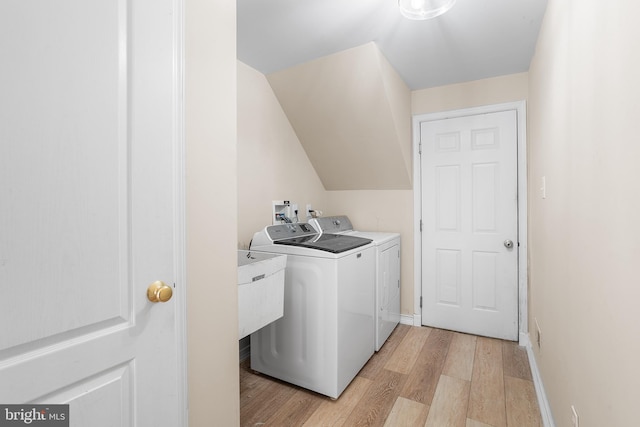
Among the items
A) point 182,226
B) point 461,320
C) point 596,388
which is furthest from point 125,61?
point 461,320

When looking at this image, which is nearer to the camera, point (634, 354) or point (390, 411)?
point (634, 354)

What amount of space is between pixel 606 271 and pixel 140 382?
4.63 feet

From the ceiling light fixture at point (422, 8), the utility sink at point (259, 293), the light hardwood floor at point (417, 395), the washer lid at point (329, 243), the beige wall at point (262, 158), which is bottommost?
the light hardwood floor at point (417, 395)

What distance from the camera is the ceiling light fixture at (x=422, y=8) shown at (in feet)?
5.22

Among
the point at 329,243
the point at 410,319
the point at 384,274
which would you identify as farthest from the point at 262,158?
the point at 410,319

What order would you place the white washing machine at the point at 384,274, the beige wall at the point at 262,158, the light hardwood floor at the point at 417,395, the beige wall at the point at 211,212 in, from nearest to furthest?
1. the beige wall at the point at 211,212
2. the light hardwood floor at the point at 417,395
3. the beige wall at the point at 262,158
4. the white washing machine at the point at 384,274

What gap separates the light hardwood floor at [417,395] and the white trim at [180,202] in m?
0.93

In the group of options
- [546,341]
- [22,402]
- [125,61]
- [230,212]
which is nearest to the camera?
[22,402]

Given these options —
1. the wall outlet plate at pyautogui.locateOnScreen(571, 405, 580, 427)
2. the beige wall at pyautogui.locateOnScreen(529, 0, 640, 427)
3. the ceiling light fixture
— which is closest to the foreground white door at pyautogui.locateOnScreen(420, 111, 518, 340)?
the beige wall at pyautogui.locateOnScreen(529, 0, 640, 427)

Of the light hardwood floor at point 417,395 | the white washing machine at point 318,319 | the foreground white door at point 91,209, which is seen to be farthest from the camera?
the white washing machine at point 318,319

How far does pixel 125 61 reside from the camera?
0.88 m

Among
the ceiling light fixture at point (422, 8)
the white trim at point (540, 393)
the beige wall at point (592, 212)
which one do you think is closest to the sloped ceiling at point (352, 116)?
the ceiling light fixture at point (422, 8)

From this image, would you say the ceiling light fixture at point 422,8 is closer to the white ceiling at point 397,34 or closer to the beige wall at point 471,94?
the white ceiling at point 397,34

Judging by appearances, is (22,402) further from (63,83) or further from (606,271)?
(606,271)
